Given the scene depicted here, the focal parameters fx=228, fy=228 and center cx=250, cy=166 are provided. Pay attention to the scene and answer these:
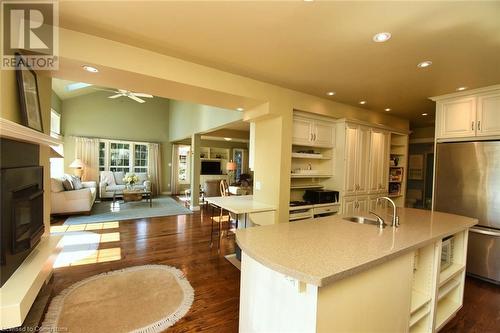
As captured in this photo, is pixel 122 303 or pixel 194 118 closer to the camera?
pixel 122 303

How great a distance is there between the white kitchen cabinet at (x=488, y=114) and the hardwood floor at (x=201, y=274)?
6.54 ft

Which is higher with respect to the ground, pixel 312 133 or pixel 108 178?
pixel 312 133

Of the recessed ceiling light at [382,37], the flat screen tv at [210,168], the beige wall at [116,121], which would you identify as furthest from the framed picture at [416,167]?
the beige wall at [116,121]

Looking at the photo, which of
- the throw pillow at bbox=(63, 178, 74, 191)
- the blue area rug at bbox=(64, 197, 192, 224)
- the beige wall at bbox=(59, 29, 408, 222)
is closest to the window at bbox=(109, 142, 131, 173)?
the blue area rug at bbox=(64, 197, 192, 224)

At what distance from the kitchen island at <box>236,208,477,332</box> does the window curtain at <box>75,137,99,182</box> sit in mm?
8663

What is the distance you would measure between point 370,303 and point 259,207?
2047 millimetres

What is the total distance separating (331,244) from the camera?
1583mm

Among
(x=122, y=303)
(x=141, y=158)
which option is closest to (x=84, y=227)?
(x=122, y=303)

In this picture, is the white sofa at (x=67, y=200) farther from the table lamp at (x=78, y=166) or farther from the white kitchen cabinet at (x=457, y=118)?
the white kitchen cabinet at (x=457, y=118)

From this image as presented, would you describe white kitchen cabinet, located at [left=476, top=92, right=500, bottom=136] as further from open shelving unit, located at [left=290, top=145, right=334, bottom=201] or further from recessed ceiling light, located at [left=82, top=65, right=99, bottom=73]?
recessed ceiling light, located at [left=82, top=65, right=99, bottom=73]

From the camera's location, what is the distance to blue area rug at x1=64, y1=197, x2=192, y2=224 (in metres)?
5.51

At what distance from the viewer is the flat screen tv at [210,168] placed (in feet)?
34.6

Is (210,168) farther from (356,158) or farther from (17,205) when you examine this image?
(17,205)

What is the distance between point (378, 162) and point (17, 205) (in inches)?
197
